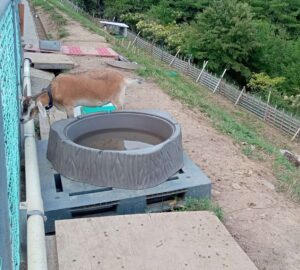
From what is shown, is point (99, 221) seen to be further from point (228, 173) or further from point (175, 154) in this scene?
point (228, 173)

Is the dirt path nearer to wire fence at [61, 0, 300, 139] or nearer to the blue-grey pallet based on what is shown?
the blue-grey pallet

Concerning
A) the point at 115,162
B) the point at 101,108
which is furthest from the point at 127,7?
the point at 115,162

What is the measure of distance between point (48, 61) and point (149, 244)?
709 centimetres

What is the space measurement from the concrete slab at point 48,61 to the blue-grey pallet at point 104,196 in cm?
537

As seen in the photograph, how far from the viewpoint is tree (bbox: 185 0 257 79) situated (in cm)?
2216

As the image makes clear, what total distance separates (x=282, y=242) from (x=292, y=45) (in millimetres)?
22295

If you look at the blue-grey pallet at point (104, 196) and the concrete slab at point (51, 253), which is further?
the blue-grey pallet at point (104, 196)

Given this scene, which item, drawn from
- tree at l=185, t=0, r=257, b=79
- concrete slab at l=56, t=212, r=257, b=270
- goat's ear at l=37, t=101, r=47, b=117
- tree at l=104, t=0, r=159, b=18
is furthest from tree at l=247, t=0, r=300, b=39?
concrete slab at l=56, t=212, r=257, b=270

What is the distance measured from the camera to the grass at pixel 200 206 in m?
4.49

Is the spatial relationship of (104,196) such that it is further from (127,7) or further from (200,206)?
(127,7)

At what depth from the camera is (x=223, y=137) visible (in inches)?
280

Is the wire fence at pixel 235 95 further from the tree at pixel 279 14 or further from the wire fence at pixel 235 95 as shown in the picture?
the tree at pixel 279 14

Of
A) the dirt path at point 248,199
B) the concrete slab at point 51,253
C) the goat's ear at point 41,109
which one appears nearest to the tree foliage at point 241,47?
the dirt path at point 248,199

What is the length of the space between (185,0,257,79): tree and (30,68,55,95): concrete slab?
14.5 meters
